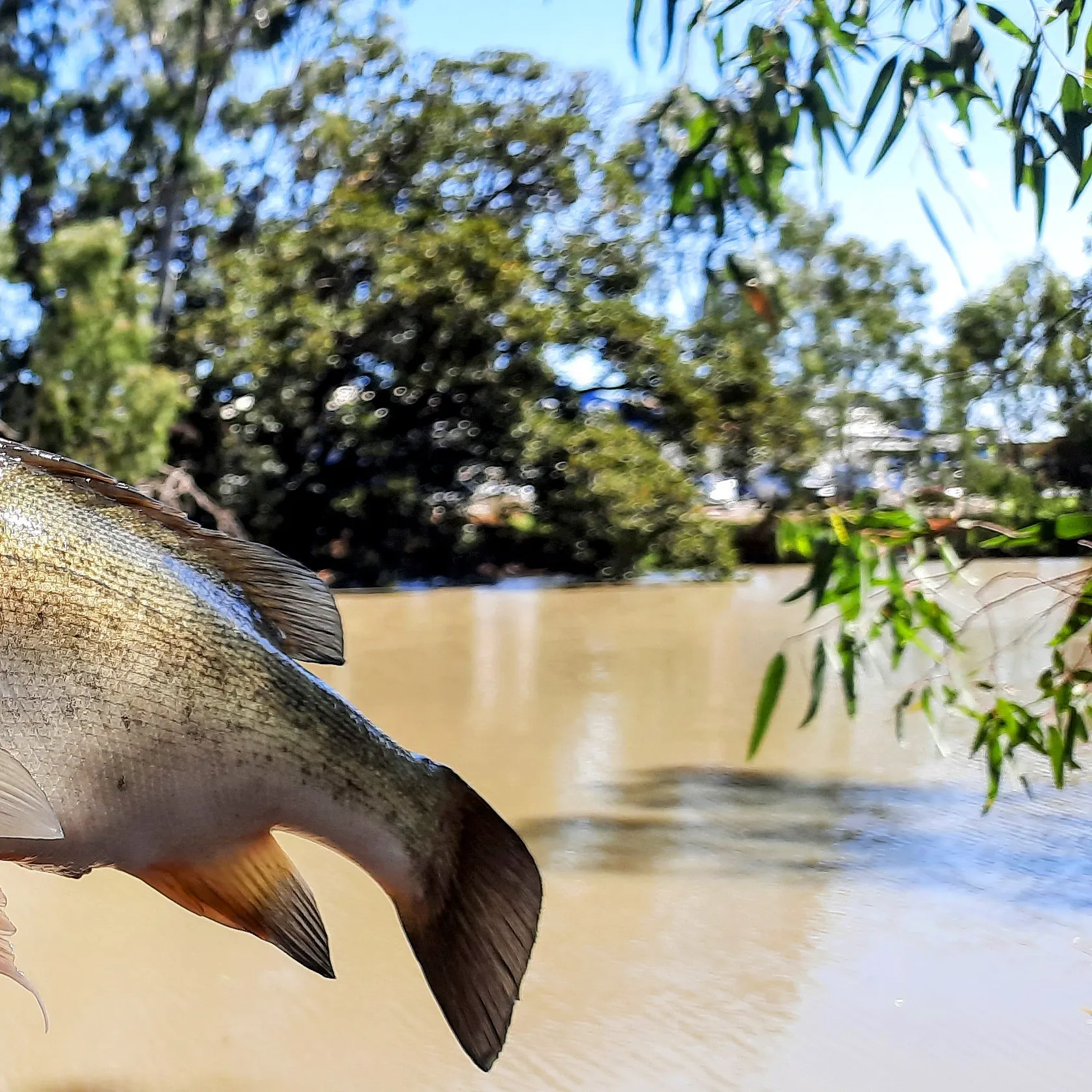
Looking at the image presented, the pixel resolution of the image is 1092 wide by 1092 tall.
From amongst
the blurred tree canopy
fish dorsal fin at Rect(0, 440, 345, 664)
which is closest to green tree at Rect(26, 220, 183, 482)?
the blurred tree canopy

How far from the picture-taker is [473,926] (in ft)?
2.71

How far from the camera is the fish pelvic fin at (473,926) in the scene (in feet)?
2.69

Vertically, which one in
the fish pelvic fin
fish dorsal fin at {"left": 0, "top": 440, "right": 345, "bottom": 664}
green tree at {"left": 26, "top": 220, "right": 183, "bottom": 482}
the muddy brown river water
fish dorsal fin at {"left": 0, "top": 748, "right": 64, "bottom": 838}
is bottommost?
the muddy brown river water

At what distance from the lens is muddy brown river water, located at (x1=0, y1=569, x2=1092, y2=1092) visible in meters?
2.04

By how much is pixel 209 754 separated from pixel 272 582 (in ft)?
0.43

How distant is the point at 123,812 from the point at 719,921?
2.24 m

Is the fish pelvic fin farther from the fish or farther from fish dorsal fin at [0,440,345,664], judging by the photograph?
fish dorsal fin at [0,440,345,664]

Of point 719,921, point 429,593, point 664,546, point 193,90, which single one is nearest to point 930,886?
point 719,921

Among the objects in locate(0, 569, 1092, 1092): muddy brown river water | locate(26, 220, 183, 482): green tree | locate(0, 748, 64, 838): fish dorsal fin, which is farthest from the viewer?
locate(26, 220, 183, 482): green tree

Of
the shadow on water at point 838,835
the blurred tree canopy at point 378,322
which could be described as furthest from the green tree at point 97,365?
the shadow on water at point 838,835

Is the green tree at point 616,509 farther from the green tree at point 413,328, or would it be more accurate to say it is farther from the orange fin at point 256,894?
the orange fin at point 256,894

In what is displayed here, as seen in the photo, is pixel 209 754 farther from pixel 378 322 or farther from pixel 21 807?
pixel 378 322

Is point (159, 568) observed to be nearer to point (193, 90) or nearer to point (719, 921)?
point (719, 921)

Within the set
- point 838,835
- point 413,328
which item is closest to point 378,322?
point 413,328
